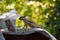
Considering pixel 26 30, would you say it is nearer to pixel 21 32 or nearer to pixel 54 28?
pixel 21 32

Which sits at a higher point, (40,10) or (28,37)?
(28,37)

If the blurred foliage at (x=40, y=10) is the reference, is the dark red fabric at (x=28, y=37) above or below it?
above

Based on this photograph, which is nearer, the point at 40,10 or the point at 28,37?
the point at 28,37

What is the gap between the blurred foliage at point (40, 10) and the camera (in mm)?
6230

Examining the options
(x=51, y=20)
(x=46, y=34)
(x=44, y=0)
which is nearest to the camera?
(x=46, y=34)

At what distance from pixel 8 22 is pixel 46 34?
69 centimetres

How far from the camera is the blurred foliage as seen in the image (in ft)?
20.4

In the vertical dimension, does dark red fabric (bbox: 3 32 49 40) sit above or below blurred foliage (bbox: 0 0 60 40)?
above

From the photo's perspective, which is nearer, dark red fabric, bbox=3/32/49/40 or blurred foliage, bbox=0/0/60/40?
dark red fabric, bbox=3/32/49/40

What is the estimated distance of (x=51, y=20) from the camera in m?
6.63

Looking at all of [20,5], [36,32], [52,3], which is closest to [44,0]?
[52,3]

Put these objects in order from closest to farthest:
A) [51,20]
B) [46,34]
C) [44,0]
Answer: [46,34] < [44,0] < [51,20]

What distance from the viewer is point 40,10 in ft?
20.7

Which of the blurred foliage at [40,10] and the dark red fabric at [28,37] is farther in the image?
the blurred foliage at [40,10]
